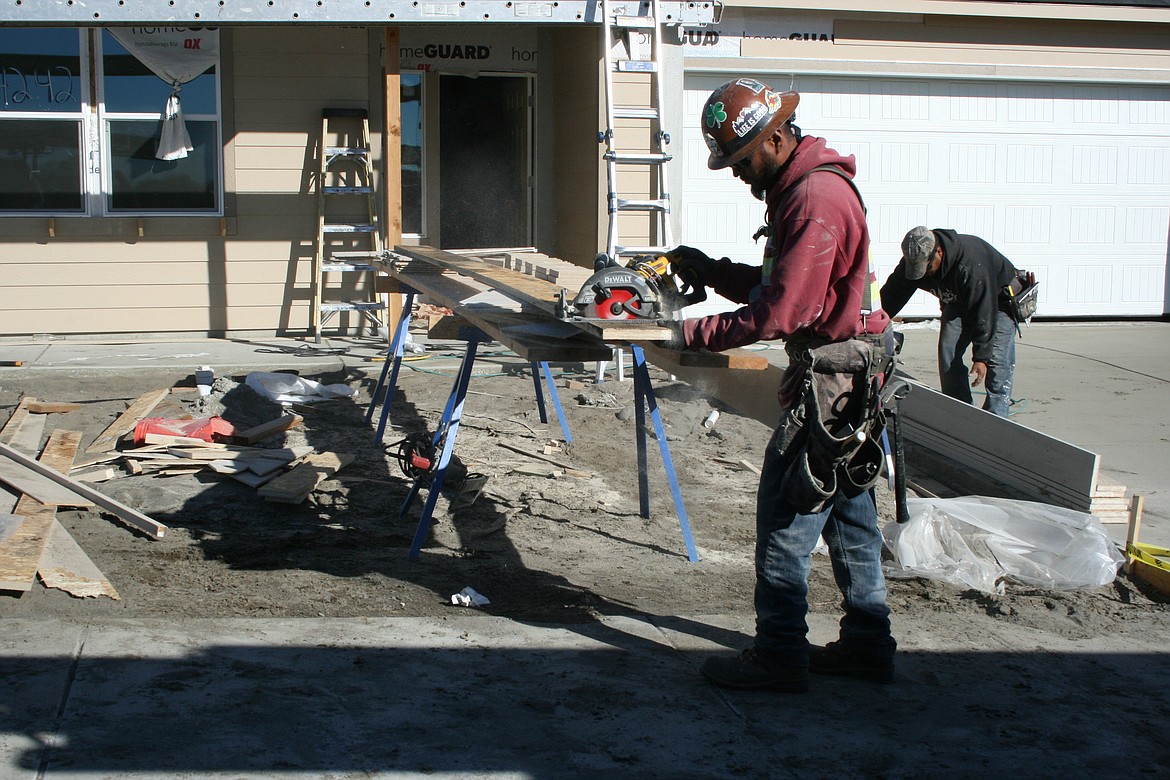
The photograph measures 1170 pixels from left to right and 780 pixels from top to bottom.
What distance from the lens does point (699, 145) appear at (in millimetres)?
11516

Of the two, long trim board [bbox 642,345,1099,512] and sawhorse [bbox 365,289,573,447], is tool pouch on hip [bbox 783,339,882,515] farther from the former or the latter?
sawhorse [bbox 365,289,573,447]

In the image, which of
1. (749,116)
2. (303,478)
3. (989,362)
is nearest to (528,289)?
(303,478)

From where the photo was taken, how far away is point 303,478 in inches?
238

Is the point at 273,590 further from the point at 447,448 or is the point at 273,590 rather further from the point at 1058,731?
the point at 1058,731

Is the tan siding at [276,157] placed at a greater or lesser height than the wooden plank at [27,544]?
greater

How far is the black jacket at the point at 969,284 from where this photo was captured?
659cm

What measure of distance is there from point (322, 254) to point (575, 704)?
8.06 meters

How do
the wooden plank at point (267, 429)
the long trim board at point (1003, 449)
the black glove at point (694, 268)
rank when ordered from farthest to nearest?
the wooden plank at point (267, 429), the long trim board at point (1003, 449), the black glove at point (694, 268)

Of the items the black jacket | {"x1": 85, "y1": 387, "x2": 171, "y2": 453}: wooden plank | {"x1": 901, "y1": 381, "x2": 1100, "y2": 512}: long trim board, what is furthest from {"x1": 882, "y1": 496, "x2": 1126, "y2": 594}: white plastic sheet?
{"x1": 85, "y1": 387, "x2": 171, "y2": 453}: wooden plank

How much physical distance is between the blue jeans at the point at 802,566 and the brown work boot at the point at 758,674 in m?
0.03

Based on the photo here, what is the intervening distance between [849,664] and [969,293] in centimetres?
346

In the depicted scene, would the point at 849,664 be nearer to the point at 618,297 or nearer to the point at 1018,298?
the point at 618,297

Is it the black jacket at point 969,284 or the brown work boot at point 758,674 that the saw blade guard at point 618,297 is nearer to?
the brown work boot at point 758,674

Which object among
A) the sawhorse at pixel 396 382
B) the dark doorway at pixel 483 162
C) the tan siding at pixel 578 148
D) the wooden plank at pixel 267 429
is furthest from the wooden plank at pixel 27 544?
the dark doorway at pixel 483 162
